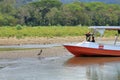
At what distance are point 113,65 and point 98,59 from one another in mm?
4686

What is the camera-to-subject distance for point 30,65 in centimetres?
3028

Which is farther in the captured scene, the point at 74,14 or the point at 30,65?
the point at 74,14

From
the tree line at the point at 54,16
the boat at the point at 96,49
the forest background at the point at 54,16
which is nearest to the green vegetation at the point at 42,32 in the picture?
the forest background at the point at 54,16

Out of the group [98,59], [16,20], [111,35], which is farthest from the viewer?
[16,20]

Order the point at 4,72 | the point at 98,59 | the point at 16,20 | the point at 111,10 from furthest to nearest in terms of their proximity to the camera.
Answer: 1. the point at 111,10
2. the point at 16,20
3. the point at 98,59
4. the point at 4,72

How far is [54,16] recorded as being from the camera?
103m

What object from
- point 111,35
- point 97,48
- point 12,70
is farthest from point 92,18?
point 12,70

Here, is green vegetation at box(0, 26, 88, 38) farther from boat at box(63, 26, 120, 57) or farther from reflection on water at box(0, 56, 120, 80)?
reflection on water at box(0, 56, 120, 80)

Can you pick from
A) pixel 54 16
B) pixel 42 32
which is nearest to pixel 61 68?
pixel 42 32

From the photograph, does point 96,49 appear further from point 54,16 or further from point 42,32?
point 54,16

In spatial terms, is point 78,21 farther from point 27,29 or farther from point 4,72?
point 4,72

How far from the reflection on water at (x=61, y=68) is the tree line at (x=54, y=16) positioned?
68262 millimetres

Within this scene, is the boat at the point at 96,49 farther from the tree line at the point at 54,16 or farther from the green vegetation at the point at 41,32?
the tree line at the point at 54,16

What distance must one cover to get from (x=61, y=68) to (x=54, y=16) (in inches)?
2972
